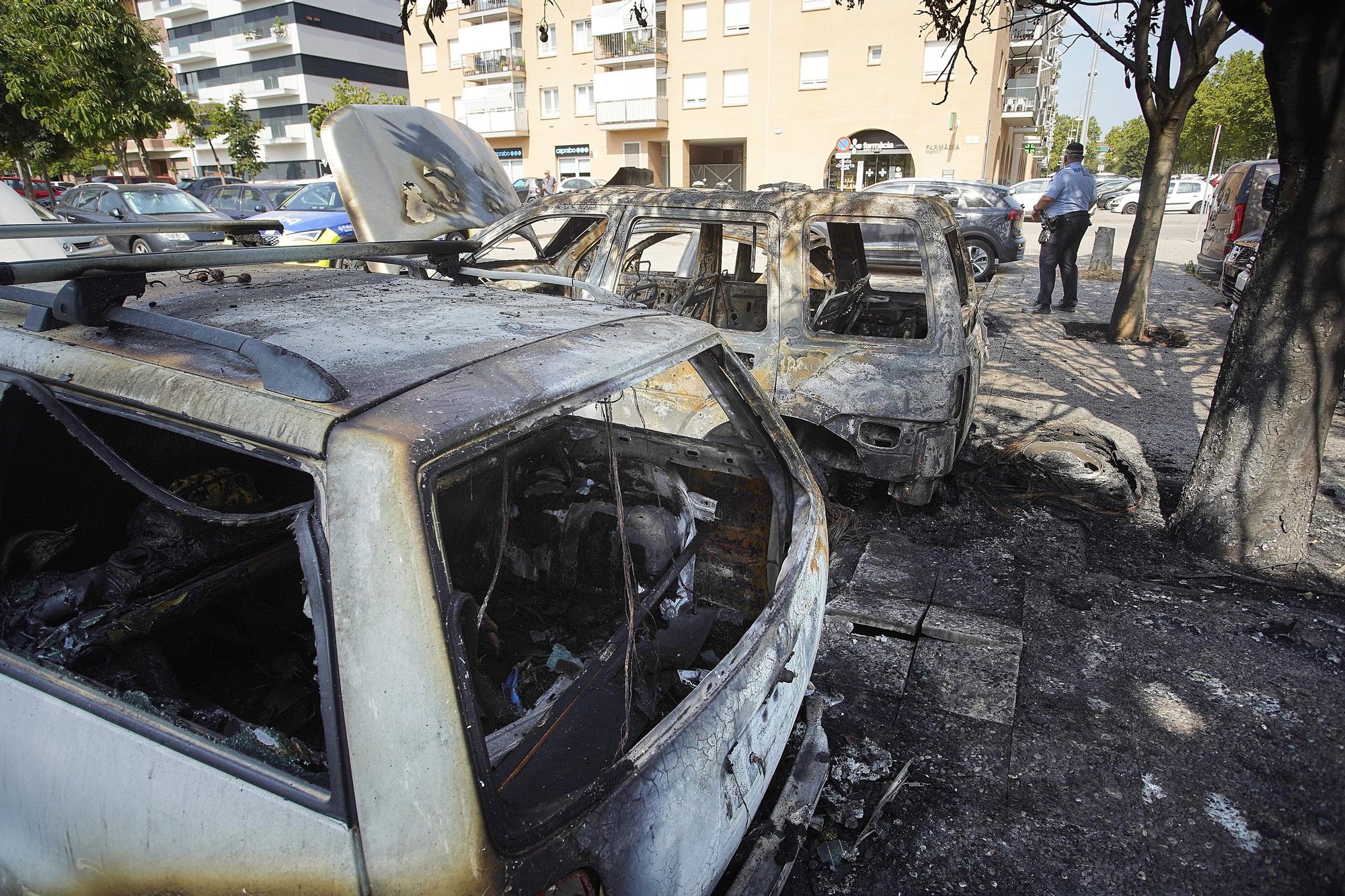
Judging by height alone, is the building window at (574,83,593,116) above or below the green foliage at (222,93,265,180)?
above

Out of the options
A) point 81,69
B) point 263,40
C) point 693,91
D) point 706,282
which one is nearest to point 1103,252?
point 706,282

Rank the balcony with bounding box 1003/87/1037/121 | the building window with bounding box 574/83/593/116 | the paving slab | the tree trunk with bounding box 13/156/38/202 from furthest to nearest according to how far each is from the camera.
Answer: the building window with bounding box 574/83/593/116 → the balcony with bounding box 1003/87/1037/121 → the tree trunk with bounding box 13/156/38/202 → the paving slab

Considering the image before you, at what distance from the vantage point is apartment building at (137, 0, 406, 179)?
45.6 metres

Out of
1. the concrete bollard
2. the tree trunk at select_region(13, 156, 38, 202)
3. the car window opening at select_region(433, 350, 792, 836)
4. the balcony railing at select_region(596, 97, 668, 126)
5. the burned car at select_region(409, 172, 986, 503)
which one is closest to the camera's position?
the car window opening at select_region(433, 350, 792, 836)

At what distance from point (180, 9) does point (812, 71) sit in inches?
1730

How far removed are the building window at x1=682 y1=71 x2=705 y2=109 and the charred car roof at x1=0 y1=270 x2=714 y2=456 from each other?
114 feet

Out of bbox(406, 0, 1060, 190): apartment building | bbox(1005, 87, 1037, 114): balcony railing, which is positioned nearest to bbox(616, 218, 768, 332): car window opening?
bbox(406, 0, 1060, 190): apartment building

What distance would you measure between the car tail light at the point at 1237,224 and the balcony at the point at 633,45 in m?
28.2

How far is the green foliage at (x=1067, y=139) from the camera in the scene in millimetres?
63075

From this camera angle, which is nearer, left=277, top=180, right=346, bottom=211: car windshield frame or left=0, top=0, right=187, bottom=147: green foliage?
left=0, top=0, right=187, bottom=147: green foliage

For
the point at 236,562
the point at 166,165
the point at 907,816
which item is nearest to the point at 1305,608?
the point at 907,816

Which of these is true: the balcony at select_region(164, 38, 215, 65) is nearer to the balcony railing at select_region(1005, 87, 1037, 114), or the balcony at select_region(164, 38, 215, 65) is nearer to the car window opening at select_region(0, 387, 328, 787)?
the balcony railing at select_region(1005, 87, 1037, 114)

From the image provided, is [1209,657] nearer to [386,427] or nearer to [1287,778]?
[1287,778]

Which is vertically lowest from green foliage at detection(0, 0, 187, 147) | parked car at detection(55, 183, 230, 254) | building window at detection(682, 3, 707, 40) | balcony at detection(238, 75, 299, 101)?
parked car at detection(55, 183, 230, 254)
